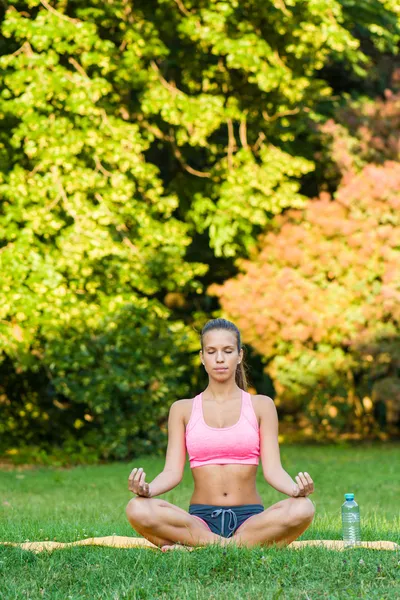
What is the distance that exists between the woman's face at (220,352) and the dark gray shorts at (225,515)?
0.72 m

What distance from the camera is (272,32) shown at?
13.8m

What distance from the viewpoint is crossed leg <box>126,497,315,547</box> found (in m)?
5.31

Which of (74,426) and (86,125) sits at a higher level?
(86,125)

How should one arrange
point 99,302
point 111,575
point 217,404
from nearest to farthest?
1. point 111,575
2. point 217,404
3. point 99,302

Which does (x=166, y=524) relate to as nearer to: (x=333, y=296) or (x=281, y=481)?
(x=281, y=481)

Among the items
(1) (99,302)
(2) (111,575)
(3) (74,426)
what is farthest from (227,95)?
(2) (111,575)

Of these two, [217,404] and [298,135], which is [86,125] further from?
[217,404]

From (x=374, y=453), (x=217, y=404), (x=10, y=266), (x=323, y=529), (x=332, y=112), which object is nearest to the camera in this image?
(x=217, y=404)

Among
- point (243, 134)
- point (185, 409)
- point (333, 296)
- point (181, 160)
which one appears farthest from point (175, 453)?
point (181, 160)

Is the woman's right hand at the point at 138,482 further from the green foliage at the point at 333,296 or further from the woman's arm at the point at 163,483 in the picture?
the green foliage at the point at 333,296

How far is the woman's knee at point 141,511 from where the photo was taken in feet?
17.4

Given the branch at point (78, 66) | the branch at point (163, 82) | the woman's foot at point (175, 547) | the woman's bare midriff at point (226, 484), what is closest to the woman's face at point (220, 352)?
the woman's bare midriff at point (226, 484)

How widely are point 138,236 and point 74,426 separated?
303 centimetres

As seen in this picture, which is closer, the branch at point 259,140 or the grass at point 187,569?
the grass at point 187,569
